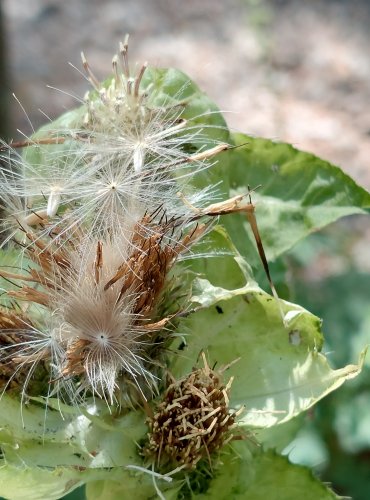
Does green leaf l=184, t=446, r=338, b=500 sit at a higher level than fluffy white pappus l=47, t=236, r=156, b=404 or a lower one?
lower

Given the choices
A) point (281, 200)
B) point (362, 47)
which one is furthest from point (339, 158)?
point (281, 200)

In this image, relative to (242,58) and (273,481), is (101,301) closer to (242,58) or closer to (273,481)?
(273,481)

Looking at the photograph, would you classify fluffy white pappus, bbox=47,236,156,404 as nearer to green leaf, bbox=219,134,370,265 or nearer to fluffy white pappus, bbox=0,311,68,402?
fluffy white pappus, bbox=0,311,68,402

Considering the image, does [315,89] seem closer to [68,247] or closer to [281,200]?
[281,200]

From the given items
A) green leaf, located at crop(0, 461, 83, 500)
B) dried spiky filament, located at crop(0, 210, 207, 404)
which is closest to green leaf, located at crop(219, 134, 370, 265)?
dried spiky filament, located at crop(0, 210, 207, 404)

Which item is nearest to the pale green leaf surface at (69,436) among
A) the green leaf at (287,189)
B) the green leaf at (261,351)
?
the green leaf at (261,351)

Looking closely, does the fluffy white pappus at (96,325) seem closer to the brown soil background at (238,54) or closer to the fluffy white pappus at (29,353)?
the fluffy white pappus at (29,353)
